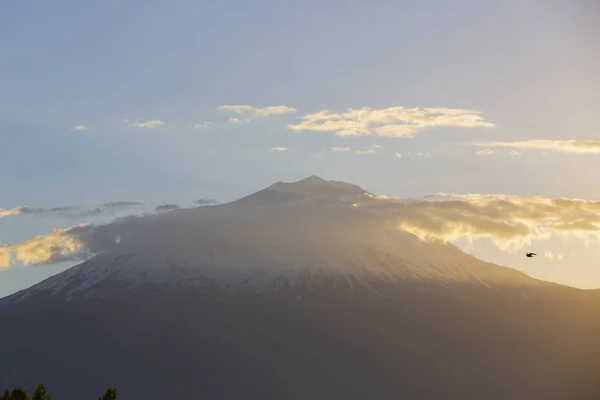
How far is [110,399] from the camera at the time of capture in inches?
3974

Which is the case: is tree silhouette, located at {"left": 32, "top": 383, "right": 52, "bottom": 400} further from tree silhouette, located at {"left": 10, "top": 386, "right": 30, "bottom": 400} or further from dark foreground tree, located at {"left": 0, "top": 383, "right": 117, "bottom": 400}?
tree silhouette, located at {"left": 10, "top": 386, "right": 30, "bottom": 400}

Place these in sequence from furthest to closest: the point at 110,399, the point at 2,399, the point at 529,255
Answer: the point at 529,255 → the point at 110,399 → the point at 2,399

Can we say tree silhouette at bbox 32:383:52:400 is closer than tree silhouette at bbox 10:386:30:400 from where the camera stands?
No

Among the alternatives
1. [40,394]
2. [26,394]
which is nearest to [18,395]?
[26,394]

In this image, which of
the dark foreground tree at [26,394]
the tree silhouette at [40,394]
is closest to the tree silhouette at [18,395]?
the dark foreground tree at [26,394]

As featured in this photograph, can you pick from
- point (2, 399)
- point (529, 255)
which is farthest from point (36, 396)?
point (529, 255)

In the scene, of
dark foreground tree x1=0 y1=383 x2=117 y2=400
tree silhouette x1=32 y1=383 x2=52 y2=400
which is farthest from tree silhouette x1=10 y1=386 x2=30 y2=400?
tree silhouette x1=32 y1=383 x2=52 y2=400

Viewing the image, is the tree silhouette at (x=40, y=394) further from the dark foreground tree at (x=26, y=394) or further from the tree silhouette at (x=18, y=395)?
the tree silhouette at (x=18, y=395)

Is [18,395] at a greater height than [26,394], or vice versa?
[18,395]

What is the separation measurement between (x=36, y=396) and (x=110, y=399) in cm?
742

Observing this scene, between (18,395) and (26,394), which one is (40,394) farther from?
(18,395)

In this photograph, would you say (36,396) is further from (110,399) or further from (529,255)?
(529,255)

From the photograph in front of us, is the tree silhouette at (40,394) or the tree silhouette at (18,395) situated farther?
the tree silhouette at (40,394)

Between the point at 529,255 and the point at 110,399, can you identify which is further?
the point at 529,255
